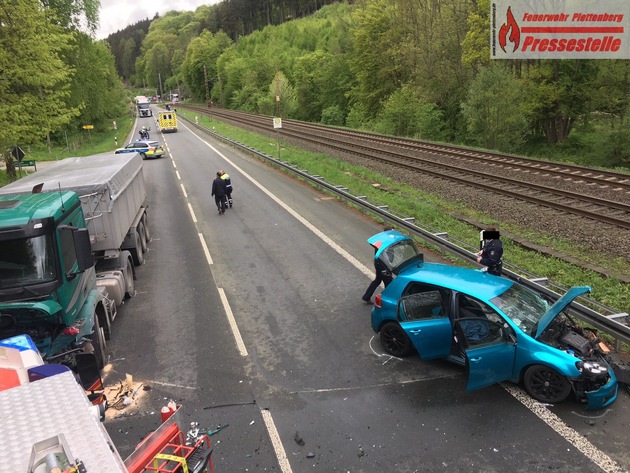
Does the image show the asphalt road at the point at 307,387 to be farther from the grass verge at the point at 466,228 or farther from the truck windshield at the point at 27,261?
the grass verge at the point at 466,228

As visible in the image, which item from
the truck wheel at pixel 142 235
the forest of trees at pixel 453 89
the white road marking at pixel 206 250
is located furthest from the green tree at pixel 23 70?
the forest of trees at pixel 453 89

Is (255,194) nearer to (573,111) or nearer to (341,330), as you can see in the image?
(341,330)

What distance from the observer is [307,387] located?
263 inches

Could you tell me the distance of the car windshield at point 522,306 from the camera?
611 centimetres

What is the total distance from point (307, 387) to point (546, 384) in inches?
122

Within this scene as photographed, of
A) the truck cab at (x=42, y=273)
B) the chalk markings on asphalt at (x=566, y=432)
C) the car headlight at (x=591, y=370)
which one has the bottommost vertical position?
the chalk markings on asphalt at (x=566, y=432)

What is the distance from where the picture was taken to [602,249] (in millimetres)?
11039

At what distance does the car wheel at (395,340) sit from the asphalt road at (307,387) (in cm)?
15

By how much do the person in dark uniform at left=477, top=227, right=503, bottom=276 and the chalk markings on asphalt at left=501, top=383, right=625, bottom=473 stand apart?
255 centimetres

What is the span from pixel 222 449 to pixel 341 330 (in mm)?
3251

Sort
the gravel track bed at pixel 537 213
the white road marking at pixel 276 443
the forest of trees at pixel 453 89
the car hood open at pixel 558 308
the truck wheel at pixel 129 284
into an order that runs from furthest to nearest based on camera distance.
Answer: the forest of trees at pixel 453 89 → the gravel track bed at pixel 537 213 → the truck wheel at pixel 129 284 → the car hood open at pixel 558 308 → the white road marking at pixel 276 443

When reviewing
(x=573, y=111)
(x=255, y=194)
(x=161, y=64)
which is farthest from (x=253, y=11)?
(x=255, y=194)

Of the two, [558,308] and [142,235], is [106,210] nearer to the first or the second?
[142,235]

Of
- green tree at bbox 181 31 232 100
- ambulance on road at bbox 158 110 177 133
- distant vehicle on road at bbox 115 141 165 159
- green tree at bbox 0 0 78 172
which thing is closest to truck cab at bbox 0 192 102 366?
green tree at bbox 0 0 78 172
